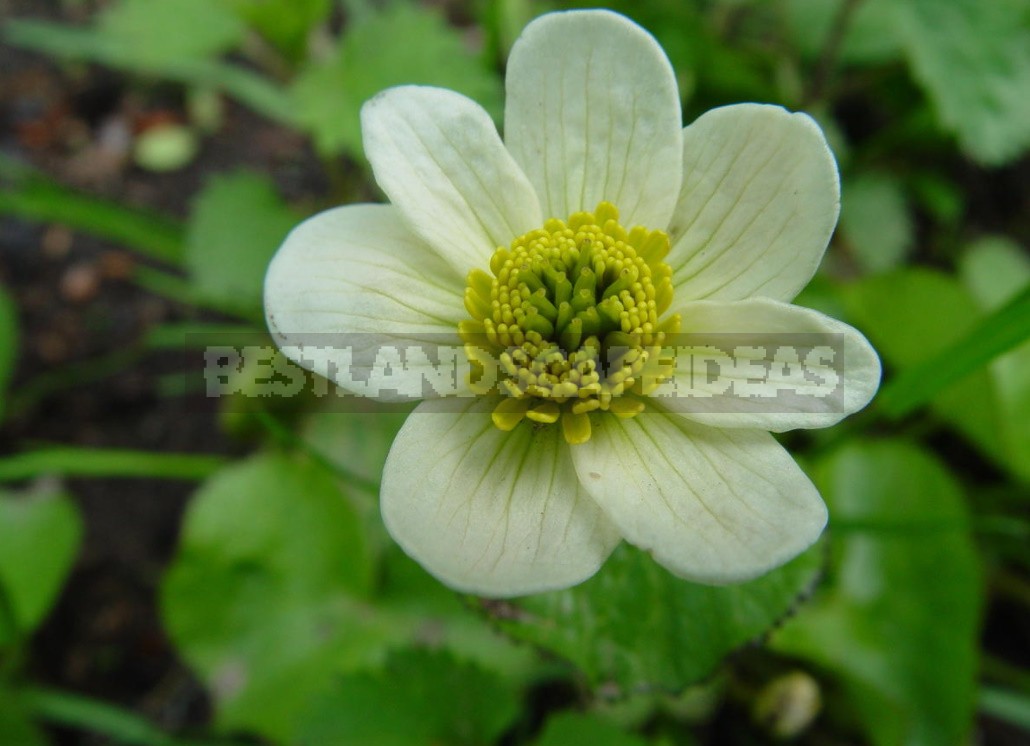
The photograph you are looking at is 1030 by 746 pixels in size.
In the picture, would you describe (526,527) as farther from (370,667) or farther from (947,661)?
(947,661)

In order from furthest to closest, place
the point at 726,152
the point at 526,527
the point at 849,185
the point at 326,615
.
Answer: the point at 849,185 < the point at 326,615 < the point at 726,152 < the point at 526,527

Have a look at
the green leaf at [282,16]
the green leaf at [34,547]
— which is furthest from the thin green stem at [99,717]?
the green leaf at [282,16]

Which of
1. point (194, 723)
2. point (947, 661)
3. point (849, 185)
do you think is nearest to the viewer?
point (947, 661)

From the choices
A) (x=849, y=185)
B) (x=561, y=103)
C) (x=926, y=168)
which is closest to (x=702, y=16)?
(x=849, y=185)

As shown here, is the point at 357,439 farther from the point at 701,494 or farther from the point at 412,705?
the point at 701,494

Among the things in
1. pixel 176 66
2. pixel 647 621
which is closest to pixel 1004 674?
pixel 647 621

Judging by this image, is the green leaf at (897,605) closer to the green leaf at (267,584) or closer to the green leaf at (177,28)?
the green leaf at (267,584)
